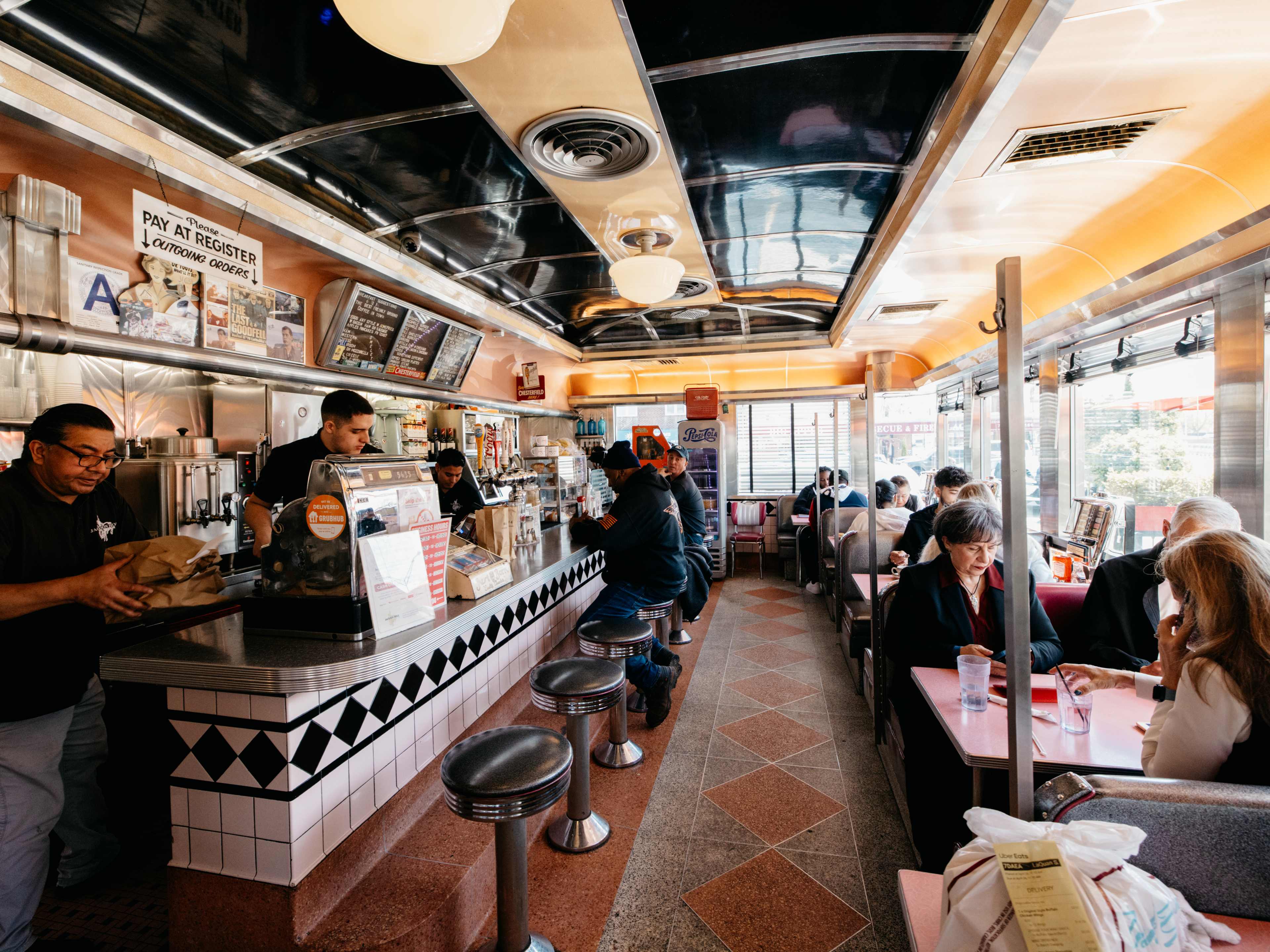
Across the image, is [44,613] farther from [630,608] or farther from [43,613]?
[630,608]

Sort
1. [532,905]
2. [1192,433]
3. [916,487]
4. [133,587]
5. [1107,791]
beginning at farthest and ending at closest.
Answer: [916,487] → [1192,433] → [532,905] → [133,587] → [1107,791]

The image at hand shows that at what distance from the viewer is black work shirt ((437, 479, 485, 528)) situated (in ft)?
14.4

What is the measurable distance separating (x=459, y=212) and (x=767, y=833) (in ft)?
13.0

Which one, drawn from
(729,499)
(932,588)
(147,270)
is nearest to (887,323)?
(729,499)

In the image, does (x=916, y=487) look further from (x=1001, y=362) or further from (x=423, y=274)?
(x=1001, y=362)

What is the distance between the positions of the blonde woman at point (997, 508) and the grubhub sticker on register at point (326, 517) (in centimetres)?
293

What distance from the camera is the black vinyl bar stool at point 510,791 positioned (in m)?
1.79

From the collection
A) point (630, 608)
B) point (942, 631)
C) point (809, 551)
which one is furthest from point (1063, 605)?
point (809, 551)

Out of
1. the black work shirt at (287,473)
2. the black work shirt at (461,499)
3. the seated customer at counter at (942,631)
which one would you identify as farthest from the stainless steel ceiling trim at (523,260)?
the seated customer at counter at (942,631)

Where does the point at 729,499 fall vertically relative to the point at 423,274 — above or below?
below

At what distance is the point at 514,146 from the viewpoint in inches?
117

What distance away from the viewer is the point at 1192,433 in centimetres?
393

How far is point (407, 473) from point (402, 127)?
1739 mm

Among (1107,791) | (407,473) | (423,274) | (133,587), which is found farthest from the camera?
(423,274)
